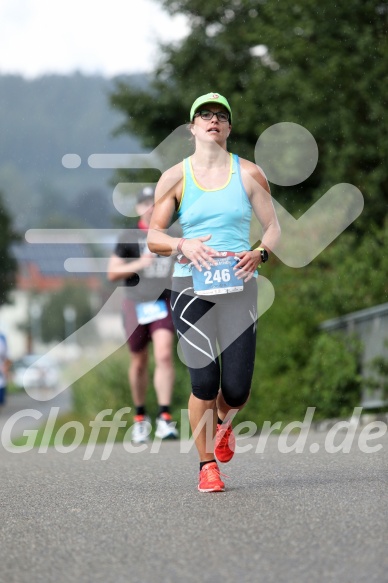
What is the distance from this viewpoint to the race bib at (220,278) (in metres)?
6.29

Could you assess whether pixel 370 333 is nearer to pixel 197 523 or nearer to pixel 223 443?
pixel 223 443

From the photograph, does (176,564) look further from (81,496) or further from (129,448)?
(129,448)

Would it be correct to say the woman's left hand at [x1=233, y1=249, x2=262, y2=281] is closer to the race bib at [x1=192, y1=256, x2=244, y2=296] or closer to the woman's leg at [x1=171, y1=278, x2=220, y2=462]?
the race bib at [x1=192, y1=256, x2=244, y2=296]

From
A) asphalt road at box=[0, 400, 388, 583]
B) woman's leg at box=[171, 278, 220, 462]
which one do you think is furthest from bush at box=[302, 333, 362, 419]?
woman's leg at box=[171, 278, 220, 462]

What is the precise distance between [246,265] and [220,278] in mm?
137

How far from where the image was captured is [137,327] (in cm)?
1065

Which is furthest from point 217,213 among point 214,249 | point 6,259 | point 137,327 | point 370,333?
point 6,259

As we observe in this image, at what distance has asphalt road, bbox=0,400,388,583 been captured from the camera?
4.18 metres

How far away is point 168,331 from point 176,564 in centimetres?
626

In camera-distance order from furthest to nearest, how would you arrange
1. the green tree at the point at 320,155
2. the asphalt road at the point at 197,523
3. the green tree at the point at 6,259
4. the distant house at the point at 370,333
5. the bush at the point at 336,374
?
the green tree at the point at 6,259, the green tree at the point at 320,155, the bush at the point at 336,374, the distant house at the point at 370,333, the asphalt road at the point at 197,523

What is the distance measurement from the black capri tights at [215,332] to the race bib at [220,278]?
11 cm

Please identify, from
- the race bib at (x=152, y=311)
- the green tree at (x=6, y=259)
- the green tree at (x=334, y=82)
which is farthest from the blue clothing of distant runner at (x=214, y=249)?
the green tree at (x=6, y=259)

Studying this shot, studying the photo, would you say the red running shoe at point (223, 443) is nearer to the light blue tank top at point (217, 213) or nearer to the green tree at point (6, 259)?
the light blue tank top at point (217, 213)

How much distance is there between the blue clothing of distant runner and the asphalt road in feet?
1.56
